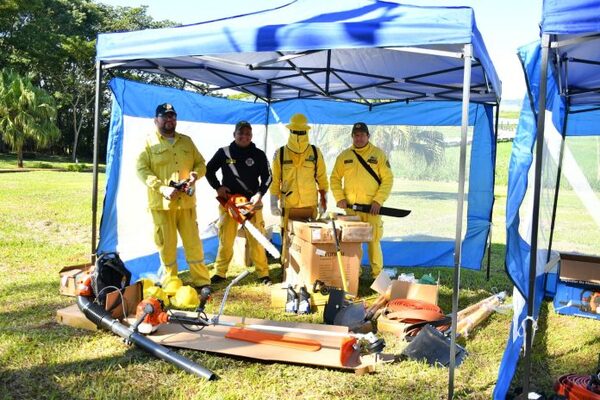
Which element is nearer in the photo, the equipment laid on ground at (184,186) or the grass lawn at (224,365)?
the grass lawn at (224,365)

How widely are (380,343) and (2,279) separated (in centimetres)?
412

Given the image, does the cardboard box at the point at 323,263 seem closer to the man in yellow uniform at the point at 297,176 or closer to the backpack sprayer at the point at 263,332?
the man in yellow uniform at the point at 297,176

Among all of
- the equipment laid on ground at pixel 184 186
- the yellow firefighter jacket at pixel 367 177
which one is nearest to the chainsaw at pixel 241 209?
the equipment laid on ground at pixel 184 186

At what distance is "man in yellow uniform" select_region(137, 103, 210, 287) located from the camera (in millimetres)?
5074

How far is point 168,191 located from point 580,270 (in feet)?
13.8

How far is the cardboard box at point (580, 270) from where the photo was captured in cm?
512

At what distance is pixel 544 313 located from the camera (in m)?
5.16

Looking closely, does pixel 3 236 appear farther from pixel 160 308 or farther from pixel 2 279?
pixel 160 308

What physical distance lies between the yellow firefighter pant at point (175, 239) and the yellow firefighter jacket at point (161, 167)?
5.2 inches

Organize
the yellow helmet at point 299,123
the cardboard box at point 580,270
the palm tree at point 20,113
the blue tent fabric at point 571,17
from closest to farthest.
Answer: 1. the blue tent fabric at point 571,17
2. the cardboard box at point 580,270
3. the yellow helmet at point 299,123
4. the palm tree at point 20,113

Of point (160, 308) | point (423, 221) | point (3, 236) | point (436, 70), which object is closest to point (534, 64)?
point (436, 70)

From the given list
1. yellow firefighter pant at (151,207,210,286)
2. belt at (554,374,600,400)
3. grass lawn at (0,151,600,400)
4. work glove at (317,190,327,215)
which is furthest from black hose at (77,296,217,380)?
work glove at (317,190,327,215)

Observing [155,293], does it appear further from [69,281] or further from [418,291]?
[418,291]

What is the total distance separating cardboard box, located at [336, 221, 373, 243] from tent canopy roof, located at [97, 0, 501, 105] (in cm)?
170
